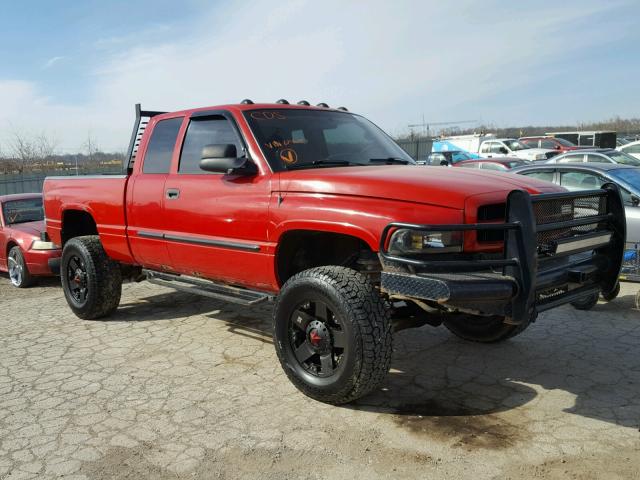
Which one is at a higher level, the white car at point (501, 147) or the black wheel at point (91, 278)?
the white car at point (501, 147)

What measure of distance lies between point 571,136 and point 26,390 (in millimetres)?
39277

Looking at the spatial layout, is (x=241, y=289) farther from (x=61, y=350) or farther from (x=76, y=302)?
(x=76, y=302)


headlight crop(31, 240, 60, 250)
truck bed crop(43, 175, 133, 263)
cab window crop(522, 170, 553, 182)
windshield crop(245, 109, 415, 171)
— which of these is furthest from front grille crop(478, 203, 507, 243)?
headlight crop(31, 240, 60, 250)

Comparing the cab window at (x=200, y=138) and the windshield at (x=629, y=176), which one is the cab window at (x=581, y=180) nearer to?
the windshield at (x=629, y=176)

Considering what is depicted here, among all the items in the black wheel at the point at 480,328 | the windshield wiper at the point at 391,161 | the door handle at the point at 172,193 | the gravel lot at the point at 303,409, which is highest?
the windshield wiper at the point at 391,161

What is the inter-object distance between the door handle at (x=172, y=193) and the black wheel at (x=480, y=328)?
8.30ft

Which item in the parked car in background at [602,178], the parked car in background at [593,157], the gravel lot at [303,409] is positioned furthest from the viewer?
the parked car in background at [593,157]

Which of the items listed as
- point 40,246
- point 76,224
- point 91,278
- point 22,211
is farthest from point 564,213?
point 22,211

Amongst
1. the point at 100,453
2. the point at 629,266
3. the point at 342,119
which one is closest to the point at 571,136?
the point at 629,266

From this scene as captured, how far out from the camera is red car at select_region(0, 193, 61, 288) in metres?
8.07

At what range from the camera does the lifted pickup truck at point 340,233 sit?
3.23 meters

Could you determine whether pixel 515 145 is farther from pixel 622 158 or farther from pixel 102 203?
pixel 102 203

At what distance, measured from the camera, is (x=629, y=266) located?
6293mm

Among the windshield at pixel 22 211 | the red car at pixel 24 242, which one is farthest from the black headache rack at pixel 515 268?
the windshield at pixel 22 211
